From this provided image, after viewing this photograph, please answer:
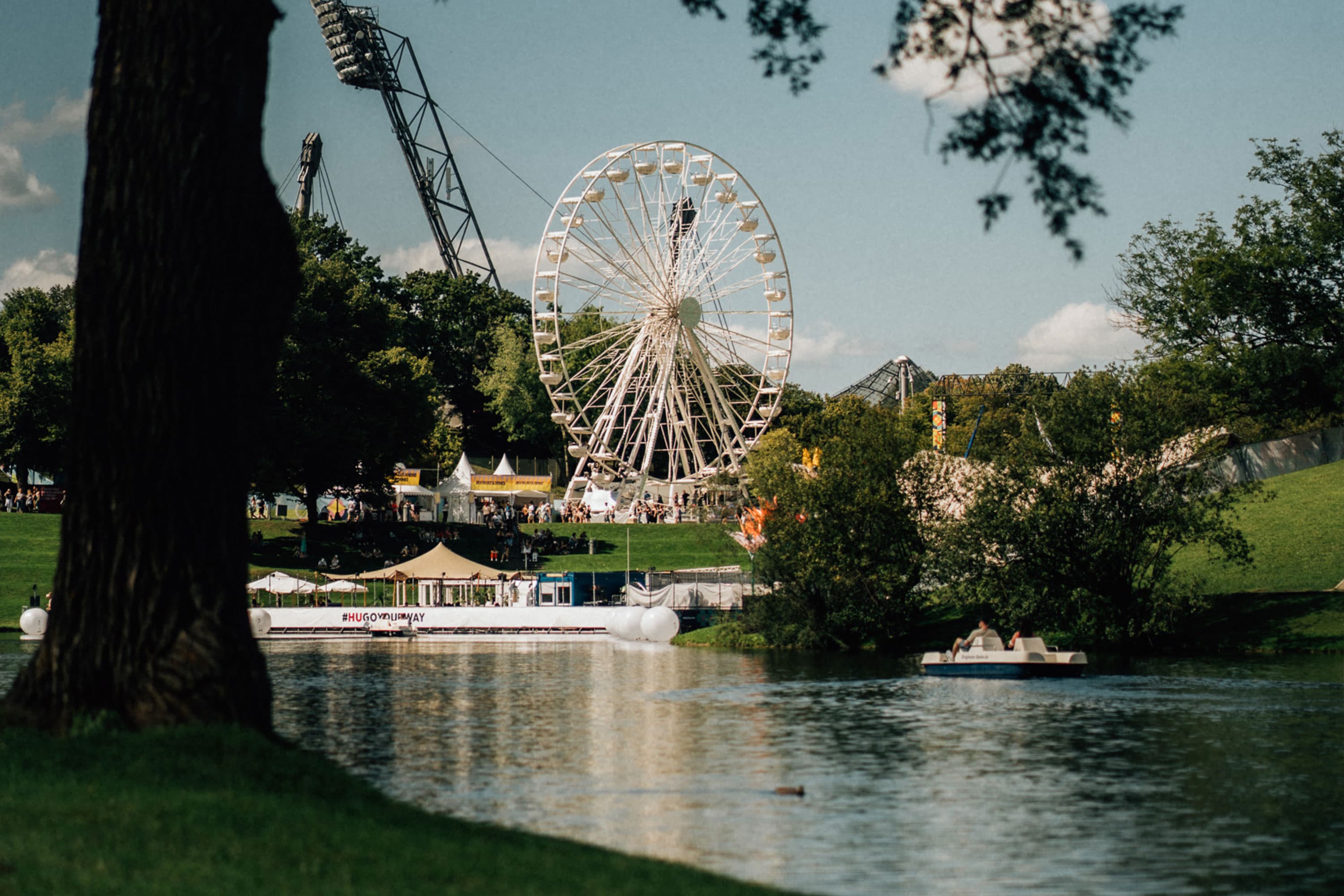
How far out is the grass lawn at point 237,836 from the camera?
31.8 ft

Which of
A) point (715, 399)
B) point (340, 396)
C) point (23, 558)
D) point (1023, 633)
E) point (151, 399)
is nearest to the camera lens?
point (151, 399)

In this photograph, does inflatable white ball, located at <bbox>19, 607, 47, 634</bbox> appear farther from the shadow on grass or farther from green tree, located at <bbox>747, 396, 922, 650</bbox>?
the shadow on grass

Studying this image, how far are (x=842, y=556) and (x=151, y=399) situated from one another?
41335 mm

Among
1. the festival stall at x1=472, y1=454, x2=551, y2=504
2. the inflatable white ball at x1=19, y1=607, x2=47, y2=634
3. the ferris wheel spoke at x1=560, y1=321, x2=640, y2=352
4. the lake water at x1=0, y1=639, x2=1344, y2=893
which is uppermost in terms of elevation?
the ferris wheel spoke at x1=560, y1=321, x2=640, y2=352

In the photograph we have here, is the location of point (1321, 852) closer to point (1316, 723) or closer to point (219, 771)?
point (219, 771)

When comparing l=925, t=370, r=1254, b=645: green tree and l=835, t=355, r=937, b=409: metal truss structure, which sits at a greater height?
l=835, t=355, r=937, b=409: metal truss structure

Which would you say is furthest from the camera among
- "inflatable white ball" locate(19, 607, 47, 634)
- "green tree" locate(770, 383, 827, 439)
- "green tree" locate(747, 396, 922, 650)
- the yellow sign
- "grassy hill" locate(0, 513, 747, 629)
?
"green tree" locate(770, 383, 827, 439)

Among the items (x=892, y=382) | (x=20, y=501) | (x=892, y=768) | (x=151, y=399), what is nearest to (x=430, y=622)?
(x=20, y=501)

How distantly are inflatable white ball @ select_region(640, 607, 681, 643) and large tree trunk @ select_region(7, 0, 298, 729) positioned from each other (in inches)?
1679

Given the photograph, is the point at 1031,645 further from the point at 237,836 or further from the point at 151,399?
the point at 237,836

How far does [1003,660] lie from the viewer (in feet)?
127

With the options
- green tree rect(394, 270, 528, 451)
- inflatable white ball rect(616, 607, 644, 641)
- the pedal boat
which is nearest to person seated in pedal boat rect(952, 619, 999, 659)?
the pedal boat

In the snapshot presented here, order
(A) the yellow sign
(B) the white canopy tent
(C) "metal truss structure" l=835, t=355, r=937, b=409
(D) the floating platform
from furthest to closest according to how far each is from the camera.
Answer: (C) "metal truss structure" l=835, t=355, r=937, b=409 → (A) the yellow sign → (B) the white canopy tent → (D) the floating platform

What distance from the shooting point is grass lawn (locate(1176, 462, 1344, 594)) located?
52.4 metres
